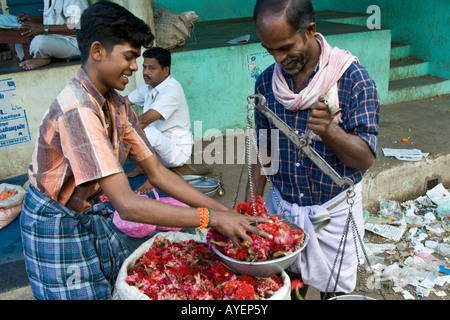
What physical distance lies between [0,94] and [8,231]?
1.61 m

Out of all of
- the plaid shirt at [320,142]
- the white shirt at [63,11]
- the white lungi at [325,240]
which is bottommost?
the white lungi at [325,240]

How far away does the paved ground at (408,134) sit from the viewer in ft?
15.5

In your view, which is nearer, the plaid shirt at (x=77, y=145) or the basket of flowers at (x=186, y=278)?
the plaid shirt at (x=77, y=145)

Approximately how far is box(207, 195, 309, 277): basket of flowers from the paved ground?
2.08m

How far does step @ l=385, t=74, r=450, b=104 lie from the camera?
696 centimetres

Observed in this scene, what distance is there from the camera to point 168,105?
4.57 metres

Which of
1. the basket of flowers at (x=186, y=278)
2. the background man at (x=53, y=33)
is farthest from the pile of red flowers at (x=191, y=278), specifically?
the background man at (x=53, y=33)

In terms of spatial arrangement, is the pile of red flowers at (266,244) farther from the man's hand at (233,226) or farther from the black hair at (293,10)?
the black hair at (293,10)

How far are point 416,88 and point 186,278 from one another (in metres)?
6.35

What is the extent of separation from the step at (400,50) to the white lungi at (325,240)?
614 cm
